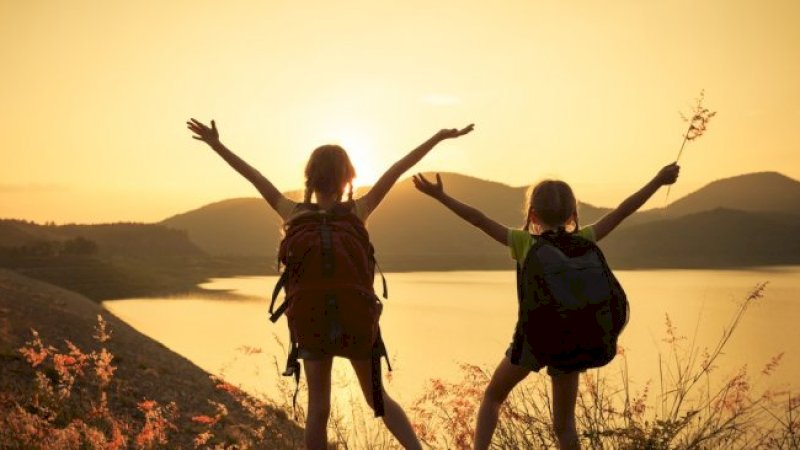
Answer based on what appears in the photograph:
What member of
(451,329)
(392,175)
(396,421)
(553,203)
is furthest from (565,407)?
(451,329)

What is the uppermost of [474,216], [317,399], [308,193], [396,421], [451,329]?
[308,193]

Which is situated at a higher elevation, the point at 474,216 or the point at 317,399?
the point at 474,216

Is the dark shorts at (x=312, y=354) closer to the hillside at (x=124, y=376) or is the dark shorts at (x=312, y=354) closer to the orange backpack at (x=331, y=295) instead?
the orange backpack at (x=331, y=295)

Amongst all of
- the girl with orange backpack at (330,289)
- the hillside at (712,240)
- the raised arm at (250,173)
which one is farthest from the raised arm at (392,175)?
the hillside at (712,240)

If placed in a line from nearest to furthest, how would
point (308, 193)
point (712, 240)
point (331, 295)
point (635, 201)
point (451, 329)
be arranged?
point (331, 295), point (308, 193), point (635, 201), point (451, 329), point (712, 240)

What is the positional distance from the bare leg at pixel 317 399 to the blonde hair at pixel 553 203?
1.21 metres

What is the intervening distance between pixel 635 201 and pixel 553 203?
0.53 m

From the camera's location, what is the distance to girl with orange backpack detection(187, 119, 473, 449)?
9.89 ft

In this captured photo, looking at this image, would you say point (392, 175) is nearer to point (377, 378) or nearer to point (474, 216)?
point (474, 216)

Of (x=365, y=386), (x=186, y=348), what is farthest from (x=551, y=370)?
(x=186, y=348)

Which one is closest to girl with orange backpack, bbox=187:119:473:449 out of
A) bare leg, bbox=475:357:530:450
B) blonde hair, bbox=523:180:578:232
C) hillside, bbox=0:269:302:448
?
bare leg, bbox=475:357:530:450

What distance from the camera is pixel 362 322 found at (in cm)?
304

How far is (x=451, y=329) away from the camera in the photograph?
138 ft

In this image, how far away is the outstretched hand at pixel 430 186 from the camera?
3.30 m
